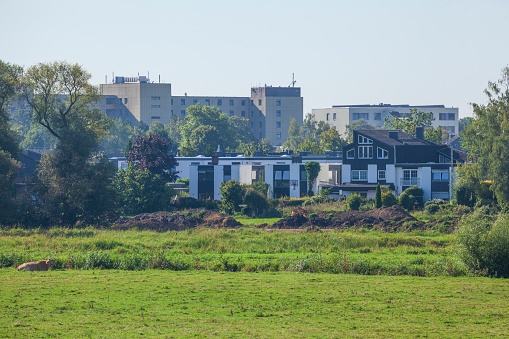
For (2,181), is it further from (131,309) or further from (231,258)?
(131,309)

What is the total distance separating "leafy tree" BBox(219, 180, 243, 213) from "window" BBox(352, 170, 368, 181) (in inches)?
720

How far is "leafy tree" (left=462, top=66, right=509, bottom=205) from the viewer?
213ft

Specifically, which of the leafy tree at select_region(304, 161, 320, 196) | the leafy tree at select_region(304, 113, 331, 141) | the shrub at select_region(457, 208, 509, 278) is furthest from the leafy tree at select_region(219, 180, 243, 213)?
the leafy tree at select_region(304, 113, 331, 141)

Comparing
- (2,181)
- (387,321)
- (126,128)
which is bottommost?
(387,321)

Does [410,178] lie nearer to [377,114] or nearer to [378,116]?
[378,116]

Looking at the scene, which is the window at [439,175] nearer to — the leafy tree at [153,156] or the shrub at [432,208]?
the shrub at [432,208]

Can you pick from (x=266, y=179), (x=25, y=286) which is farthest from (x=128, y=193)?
(x=25, y=286)

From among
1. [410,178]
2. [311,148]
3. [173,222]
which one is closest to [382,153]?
[410,178]

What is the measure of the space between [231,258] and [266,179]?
4530cm

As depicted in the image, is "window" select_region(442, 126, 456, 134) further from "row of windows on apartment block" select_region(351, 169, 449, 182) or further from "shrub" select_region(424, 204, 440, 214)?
"shrub" select_region(424, 204, 440, 214)

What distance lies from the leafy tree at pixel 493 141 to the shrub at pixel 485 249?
33882 mm

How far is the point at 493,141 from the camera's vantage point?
6688cm

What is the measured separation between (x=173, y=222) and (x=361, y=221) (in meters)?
15.8

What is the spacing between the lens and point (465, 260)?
31.3m
